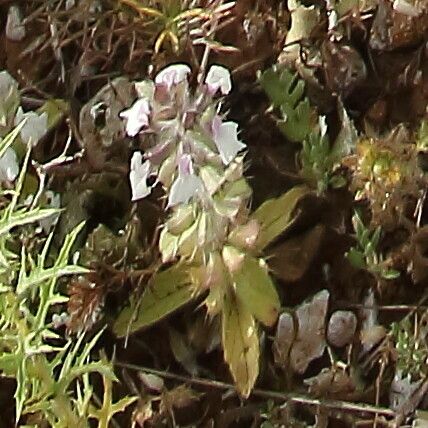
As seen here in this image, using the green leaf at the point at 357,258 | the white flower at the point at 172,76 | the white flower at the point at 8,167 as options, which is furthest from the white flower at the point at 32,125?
the green leaf at the point at 357,258

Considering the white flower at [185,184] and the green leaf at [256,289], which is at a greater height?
the white flower at [185,184]

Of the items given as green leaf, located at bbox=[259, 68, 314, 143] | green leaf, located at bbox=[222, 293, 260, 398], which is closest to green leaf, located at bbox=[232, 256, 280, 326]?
green leaf, located at bbox=[222, 293, 260, 398]

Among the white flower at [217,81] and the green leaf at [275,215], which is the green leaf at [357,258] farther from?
the white flower at [217,81]

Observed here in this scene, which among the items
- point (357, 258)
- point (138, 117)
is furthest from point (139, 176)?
point (357, 258)

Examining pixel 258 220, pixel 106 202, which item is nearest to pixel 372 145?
pixel 258 220

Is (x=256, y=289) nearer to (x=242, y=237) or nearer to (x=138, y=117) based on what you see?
(x=242, y=237)

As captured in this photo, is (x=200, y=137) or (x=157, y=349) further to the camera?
(x=157, y=349)

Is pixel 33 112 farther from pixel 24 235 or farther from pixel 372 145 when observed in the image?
pixel 372 145
